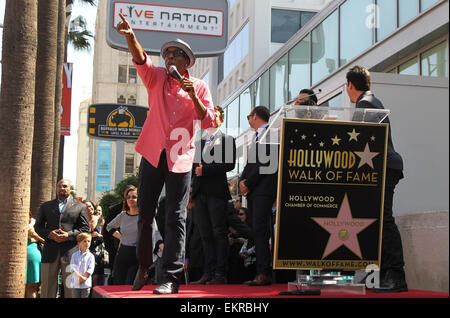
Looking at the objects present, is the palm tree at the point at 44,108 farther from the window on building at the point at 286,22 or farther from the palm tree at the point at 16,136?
the window on building at the point at 286,22

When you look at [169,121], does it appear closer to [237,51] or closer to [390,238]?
[390,238]

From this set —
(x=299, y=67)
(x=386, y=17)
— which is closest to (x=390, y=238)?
(x=386, y=17)

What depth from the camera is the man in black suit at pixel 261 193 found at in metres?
6.05

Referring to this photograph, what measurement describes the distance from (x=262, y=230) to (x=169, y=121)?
6.02ft

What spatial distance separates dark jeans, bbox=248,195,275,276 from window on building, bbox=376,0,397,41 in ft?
33.5

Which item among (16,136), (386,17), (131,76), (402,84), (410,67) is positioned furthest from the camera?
(131,76)

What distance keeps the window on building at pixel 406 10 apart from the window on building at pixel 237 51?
24539 mm

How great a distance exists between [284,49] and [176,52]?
18155mm

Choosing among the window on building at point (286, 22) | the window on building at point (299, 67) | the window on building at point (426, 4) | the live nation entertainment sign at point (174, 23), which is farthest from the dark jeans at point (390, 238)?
the window on building at point (286, 22)

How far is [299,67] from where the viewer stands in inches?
822

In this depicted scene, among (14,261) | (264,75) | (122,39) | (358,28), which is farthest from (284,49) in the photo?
(14,261)

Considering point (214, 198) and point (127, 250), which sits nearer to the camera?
point (214, 198)

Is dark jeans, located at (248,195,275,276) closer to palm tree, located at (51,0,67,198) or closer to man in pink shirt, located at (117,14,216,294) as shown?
man in pink shirt, located at (117,14,216,294)
